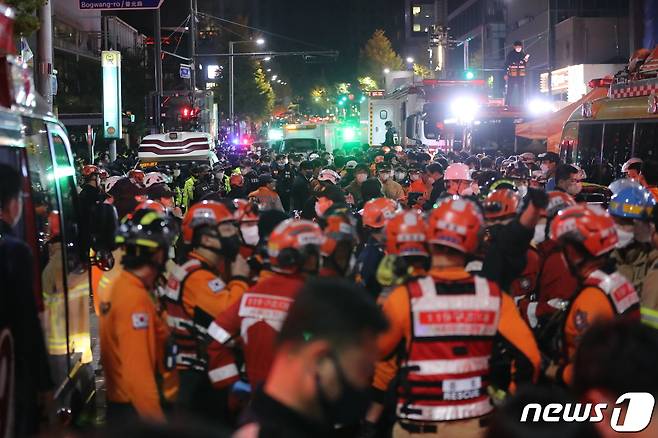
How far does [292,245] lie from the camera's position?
5.43m

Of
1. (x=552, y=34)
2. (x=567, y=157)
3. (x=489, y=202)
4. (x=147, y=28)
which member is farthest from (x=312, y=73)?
(x=489, y=202)

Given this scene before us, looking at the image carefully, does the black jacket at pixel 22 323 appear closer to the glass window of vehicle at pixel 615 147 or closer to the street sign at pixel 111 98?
the glass window of vehicle at pixel 615 147

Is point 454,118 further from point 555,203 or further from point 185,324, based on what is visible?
point 185,324

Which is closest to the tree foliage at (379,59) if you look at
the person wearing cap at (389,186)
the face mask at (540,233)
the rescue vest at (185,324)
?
the person wearing cap at (389,186)

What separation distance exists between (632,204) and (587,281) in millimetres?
1936

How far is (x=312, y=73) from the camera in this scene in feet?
465

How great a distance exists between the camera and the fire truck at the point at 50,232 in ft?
19.2

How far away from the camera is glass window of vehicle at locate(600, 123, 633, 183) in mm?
15609

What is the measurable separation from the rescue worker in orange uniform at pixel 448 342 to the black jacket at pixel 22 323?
1.75 m

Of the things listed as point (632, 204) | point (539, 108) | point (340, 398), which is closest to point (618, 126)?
point (632, 204)

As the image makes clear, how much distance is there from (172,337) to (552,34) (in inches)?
2076

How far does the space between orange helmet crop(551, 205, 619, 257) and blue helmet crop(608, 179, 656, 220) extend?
4.89 ft

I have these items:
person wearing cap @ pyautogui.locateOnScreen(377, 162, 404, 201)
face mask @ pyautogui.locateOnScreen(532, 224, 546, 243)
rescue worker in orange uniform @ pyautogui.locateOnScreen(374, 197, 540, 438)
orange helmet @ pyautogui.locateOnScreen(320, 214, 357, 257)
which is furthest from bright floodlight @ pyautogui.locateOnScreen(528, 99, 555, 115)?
rescue worker in orange uniform @ pyautogui.locateOnScreen(374, 197, 540, 438)

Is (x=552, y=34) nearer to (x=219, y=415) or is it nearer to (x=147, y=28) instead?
(x=147, y=28)
